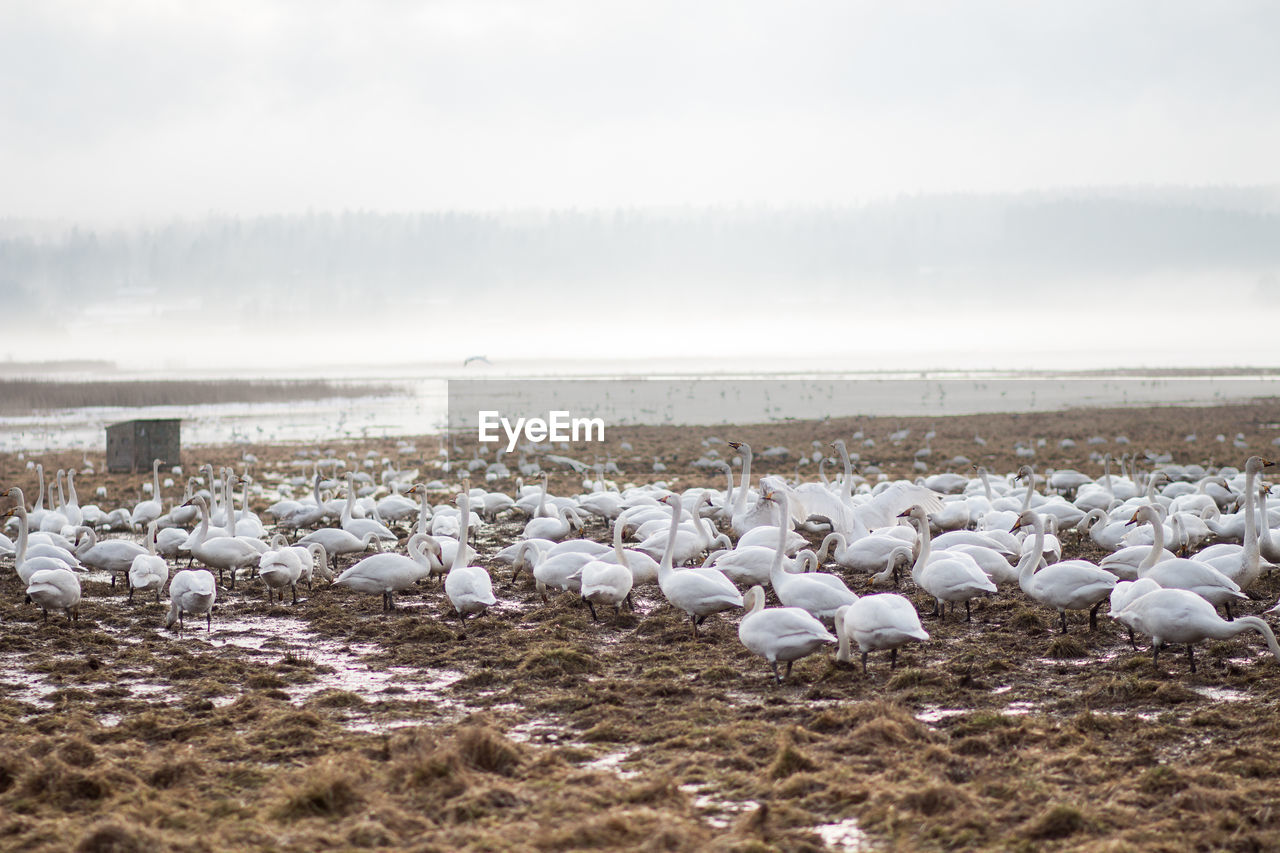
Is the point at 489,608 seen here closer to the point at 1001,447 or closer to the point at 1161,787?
the point at 1161,787

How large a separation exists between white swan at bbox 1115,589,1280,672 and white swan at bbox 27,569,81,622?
10559 mm

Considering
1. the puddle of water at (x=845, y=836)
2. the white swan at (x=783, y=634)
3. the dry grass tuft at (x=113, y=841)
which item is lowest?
the puddle of water at (x=845, y=836)

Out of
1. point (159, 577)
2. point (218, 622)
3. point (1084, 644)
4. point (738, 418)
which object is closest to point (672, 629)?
point (1084, 644)

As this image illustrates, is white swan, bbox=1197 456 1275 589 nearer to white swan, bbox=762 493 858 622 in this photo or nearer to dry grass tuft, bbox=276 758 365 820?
white swan, bbox=762 493 858 622

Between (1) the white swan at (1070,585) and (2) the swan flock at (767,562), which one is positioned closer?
(2) the swan flock at (767,562)

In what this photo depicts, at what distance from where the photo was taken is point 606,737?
749 centimetres

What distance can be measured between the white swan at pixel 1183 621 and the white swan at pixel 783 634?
269 centimetres

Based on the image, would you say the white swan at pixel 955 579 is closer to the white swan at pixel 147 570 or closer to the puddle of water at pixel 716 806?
the puddle of water at pixel 716 806

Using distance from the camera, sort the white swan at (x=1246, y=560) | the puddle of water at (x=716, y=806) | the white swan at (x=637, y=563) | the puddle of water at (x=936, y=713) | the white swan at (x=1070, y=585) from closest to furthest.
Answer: the puddle of water at (x=716, y=806) → the puddle of water at (x=936, y=713) → the white swan at (x=1070, y=585) → the white swan at (x=1246, y=560) → the white swan at (x=637, y=563)

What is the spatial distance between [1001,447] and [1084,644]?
32.9 meters

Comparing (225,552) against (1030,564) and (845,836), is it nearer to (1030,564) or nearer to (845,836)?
(1030,564)

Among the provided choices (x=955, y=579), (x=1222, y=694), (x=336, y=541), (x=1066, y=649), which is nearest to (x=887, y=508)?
(x=955, y=579)

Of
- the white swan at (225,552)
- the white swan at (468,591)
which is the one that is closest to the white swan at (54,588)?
the white swan at (225,552)

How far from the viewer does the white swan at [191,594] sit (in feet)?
36.2
